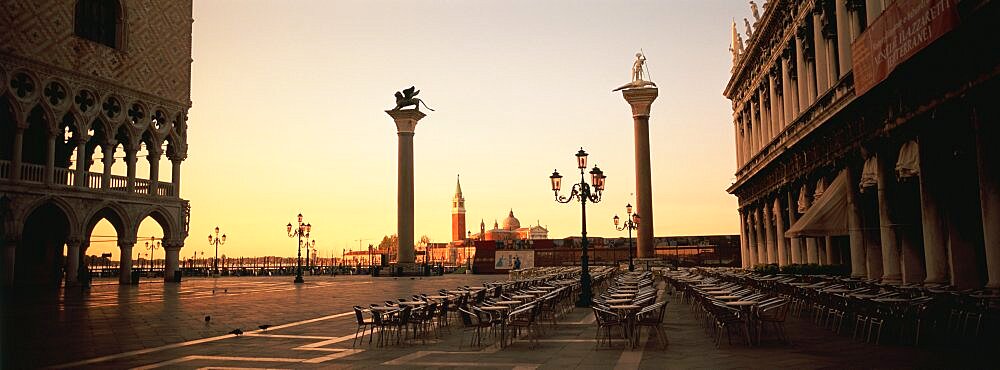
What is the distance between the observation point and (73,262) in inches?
1234

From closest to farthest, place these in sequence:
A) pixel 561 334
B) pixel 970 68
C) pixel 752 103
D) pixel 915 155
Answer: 1. pixel 970 68
2. pixel 561 334
3. pixel 915 155
4. pixel 752 103

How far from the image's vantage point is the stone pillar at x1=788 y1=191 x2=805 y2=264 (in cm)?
2795

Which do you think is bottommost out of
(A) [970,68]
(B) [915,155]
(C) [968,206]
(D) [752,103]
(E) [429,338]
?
(E) [429,338]

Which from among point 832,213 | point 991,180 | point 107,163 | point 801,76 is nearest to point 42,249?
point 107,163

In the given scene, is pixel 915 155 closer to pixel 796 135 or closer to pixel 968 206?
pixel 968 206

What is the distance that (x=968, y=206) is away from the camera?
16234 mm

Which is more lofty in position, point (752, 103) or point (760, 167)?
point (752, 103)

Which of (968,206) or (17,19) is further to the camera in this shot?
(17,19)

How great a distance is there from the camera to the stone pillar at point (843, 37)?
20094 millimetres

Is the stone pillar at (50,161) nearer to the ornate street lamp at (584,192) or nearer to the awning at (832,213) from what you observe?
the ornate street lamp at (584,192)

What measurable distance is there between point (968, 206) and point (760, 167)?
55.6 ft

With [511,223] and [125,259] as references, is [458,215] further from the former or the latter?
[125,259]

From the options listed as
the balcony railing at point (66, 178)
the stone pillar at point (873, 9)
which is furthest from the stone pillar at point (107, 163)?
the stone pillar at point (873, 9)

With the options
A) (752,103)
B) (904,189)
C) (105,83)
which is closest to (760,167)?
(752,103)
